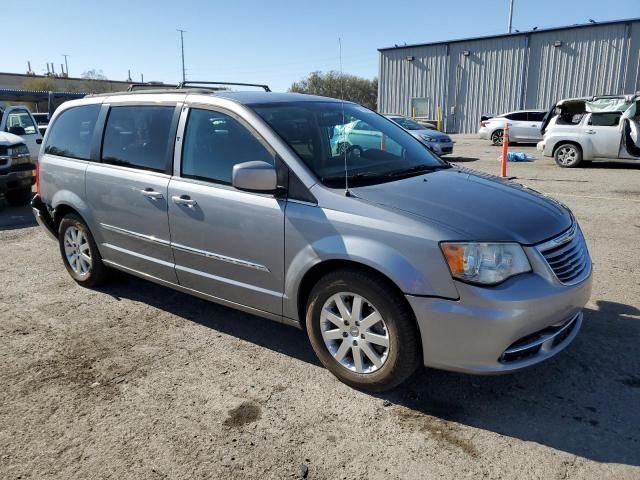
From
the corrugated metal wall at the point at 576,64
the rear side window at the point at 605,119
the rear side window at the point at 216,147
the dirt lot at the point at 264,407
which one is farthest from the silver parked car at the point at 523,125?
the rear side window at the point at 216,147

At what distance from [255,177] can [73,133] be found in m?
2.76

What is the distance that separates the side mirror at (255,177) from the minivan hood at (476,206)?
51cm

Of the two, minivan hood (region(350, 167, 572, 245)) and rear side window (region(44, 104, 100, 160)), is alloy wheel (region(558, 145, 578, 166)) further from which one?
rear side window (region(44, 104, 100, 160))

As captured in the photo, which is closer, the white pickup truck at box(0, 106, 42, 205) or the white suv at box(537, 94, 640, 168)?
the white pickup truck at box(0, 106, 42, 205)

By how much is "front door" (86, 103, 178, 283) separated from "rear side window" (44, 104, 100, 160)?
0.27m

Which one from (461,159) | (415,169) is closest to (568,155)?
(461,159)

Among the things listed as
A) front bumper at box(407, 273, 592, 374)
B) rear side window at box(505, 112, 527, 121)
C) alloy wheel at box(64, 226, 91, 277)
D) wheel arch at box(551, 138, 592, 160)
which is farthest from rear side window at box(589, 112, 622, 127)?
alloy wheel at box(64, 226, 91, 277)

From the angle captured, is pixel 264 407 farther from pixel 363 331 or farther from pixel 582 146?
pixel 582 146

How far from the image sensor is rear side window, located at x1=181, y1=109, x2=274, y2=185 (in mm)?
3619

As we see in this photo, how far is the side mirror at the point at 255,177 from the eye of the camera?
10.7 feet

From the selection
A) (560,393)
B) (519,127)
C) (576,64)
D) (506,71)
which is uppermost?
Result: (576,64)

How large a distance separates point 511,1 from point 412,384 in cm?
4241

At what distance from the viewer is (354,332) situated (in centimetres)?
320

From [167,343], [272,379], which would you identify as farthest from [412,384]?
[167,343]
